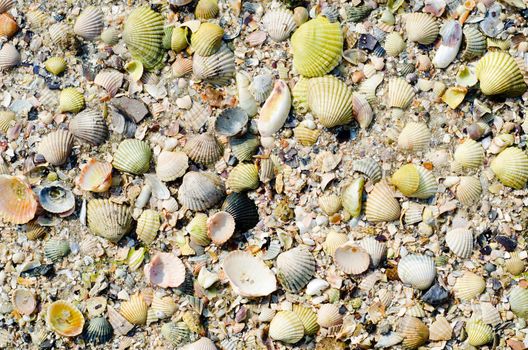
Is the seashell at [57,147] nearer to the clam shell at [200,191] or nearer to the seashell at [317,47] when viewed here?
the clam shell at [200,191]

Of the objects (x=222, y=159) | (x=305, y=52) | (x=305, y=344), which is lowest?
(x=305, y=344)

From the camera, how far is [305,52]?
306cm

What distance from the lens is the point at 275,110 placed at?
10.1 ft

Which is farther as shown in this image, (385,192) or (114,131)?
(114,131)

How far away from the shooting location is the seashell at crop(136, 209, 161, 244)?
3115 millimetres

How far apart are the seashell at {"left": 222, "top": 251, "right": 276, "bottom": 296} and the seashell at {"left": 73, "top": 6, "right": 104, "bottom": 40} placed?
137cm

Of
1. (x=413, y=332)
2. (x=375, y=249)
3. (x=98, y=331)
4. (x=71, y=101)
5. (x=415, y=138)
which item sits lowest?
(x=98, y=331)

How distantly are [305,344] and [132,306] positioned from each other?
86cm

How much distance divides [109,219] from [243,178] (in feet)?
2.24

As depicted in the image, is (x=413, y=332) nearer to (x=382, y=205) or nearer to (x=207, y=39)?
(x=382, y=205)

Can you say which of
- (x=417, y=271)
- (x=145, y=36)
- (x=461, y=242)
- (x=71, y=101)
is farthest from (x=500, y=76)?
(x=71, y=101)

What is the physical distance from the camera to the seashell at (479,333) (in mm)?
2887

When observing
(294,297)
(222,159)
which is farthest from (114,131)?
(294,297)

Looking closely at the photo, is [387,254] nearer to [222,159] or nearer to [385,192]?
[385,192]
